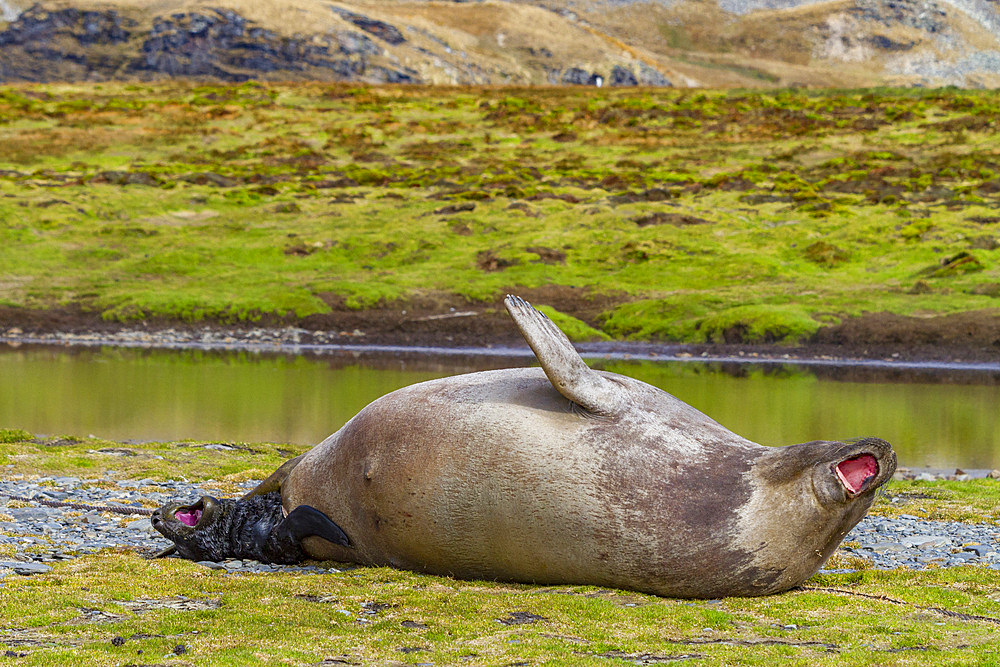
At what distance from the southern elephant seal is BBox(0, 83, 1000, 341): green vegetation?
106 feet

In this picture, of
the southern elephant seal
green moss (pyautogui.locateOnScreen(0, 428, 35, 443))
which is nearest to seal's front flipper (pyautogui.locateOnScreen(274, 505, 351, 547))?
the southern elephant seal

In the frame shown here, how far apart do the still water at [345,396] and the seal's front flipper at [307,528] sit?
35.8 feet

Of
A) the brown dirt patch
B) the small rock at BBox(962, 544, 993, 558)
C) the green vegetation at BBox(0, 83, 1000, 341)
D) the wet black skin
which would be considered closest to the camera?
the wet black skin

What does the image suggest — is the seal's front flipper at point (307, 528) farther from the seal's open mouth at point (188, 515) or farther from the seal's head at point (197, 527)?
the seal's open mouth at point (188, 515)

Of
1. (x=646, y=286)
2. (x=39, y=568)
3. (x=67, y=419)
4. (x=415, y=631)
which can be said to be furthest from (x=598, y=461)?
(x=646, y=286)

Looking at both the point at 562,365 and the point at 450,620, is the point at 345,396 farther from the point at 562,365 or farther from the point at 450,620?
the point at 450,620

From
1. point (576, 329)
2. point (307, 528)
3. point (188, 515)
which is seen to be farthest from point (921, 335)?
point (188, 515)

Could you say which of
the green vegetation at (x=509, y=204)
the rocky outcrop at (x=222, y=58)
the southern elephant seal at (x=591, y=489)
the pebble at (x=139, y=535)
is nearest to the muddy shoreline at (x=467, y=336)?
the green vegetation at (x=509, y=204)

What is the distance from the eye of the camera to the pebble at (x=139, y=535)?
1105cm

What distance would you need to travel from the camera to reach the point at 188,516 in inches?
448

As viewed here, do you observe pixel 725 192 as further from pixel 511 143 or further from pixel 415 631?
pixel 415 631

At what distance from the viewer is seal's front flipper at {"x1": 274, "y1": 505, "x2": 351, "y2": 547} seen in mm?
10688

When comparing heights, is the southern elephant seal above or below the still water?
above

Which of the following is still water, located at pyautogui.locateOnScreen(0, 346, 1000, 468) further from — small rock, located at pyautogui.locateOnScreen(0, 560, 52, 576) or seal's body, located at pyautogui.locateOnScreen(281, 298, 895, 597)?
seal's body, located at pyautogui.locateOnScreen(281, 298, 895, 597)
